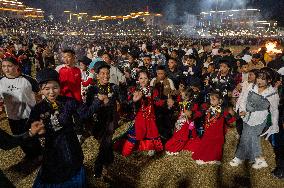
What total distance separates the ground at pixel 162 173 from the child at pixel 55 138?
5.87ft

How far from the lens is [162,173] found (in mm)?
5180

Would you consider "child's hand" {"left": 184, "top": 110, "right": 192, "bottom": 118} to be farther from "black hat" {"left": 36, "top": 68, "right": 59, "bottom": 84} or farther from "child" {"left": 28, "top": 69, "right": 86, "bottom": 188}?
"black hat" {"left": 36, "top": 68, "right": 59, "bottom": 84}

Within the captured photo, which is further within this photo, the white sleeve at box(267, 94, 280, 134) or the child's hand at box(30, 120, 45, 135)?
the white sleeve at box(267, 94, 280, 134)

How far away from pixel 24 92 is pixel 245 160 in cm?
457

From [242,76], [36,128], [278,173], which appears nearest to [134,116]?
[278,173]

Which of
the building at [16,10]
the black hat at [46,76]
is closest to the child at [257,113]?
the black hat at [46,76]

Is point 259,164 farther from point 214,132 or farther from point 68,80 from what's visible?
point 68,80

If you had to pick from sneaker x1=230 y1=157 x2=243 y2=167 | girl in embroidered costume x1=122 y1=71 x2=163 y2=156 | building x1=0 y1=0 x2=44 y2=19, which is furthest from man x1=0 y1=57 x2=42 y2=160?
building x1=0 y1=0 x2=44 y2=19

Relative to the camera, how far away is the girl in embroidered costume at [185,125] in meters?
6.09

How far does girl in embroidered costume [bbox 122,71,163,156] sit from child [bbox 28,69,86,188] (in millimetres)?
2528

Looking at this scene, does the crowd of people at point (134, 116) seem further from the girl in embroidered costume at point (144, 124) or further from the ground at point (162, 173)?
the ground at point (162, 173)

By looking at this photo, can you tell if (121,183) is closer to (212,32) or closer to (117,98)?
(117,98)

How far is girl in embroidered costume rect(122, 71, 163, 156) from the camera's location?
226 inches

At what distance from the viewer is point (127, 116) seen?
28.5ft
